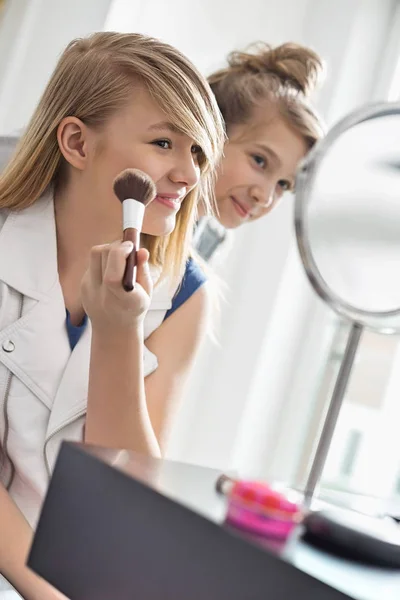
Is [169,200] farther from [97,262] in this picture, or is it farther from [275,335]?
[275,335]

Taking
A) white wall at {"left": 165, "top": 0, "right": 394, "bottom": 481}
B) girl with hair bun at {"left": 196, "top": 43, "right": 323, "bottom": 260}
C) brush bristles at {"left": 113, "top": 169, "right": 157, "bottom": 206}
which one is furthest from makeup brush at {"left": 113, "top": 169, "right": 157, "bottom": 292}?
white wall at {"left": 165, "top": 0, "right": 394, "bottom": 481}

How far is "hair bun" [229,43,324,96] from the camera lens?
1.20m

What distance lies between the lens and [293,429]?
1.66 metres

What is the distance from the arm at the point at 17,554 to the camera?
1.93 ft

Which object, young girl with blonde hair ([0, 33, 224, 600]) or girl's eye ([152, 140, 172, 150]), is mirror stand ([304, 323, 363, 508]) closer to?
young girl with blonde hair ([0, 33, 224, 600])

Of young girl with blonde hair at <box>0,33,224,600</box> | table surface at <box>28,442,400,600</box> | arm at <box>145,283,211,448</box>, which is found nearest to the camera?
table surface at <box>28,442,400,600</box>

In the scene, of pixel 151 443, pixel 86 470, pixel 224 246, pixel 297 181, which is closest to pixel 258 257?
pixel 224 246

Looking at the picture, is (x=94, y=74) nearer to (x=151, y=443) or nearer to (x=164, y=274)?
(x=164, y=274)

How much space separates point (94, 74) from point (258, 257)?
0.81 metres

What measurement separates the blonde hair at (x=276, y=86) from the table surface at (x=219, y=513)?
0.82 meters

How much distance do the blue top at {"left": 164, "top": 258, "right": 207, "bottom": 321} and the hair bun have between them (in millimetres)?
364

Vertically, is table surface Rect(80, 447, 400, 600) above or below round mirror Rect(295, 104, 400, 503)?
below

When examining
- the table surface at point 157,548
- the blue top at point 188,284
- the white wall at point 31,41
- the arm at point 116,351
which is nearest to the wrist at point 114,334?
the arm at point 116,351

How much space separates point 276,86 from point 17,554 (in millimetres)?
801
